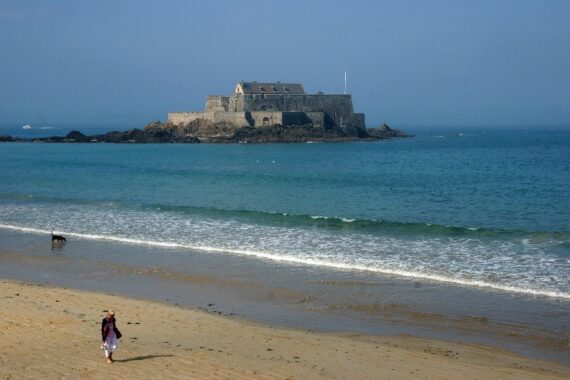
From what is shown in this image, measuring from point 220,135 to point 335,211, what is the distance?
56.2 m

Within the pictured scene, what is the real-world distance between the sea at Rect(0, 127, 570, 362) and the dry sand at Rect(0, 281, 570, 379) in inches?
134

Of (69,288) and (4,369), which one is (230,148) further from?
(4,369)

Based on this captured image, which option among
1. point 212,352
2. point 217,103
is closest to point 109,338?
point 212,352

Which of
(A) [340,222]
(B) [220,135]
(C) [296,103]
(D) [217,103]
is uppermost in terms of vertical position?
(D) [217,103]

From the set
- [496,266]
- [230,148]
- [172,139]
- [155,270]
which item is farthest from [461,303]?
[172,139]

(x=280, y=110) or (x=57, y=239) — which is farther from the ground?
(x=280, y=110)

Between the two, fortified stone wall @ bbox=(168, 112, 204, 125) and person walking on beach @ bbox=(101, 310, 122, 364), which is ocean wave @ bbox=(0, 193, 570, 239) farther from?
fortified stone wall @ bbox=(168, 112, 204, 125)

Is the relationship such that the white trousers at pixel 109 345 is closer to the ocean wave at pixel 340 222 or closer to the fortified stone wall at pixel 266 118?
the ocean wave at pixel 340 222

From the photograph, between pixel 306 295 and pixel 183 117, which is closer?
pixel 306 295

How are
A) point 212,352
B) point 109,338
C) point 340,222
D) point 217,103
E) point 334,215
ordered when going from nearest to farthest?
point 109,338 < point 212,352 < point 340,222 < point 334,215 < point 217,103

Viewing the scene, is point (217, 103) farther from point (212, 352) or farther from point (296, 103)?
point (212, 352)

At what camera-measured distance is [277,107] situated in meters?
82.3

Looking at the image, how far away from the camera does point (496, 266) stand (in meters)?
17.1

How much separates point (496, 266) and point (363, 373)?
8484 millimetres
